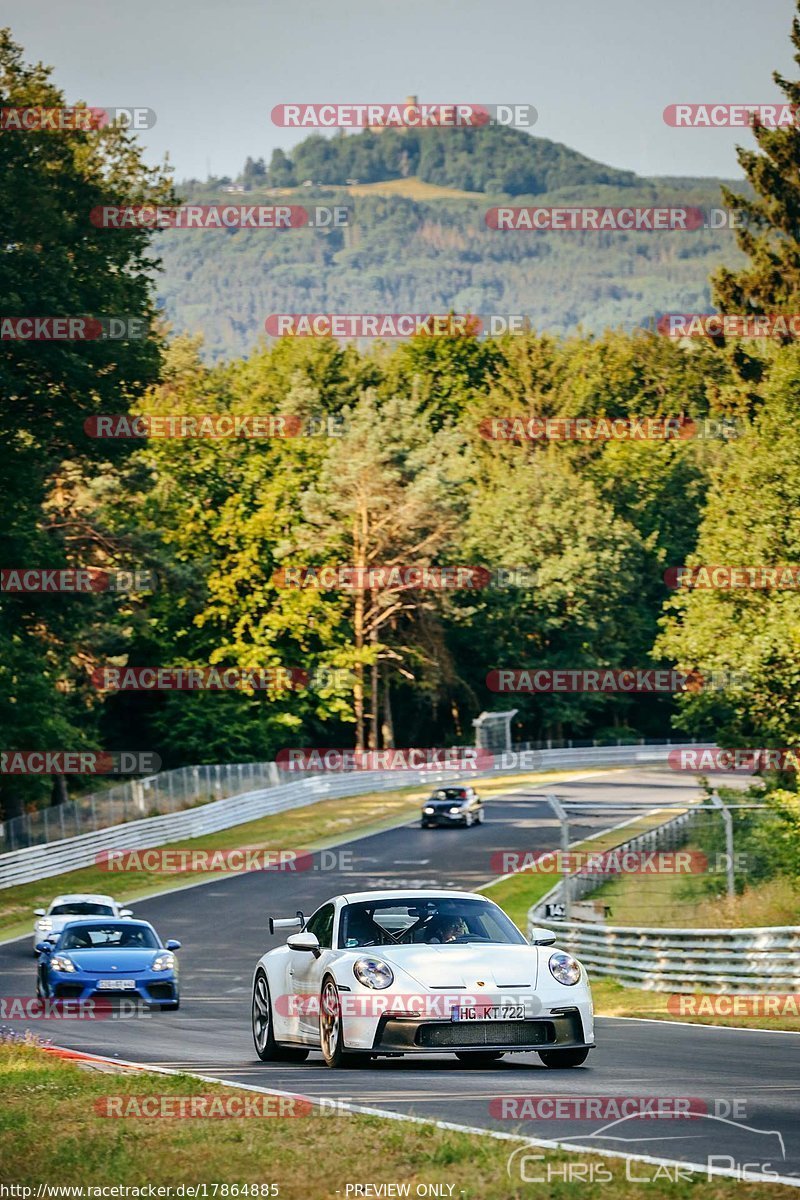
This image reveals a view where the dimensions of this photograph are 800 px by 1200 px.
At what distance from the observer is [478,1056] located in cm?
1281

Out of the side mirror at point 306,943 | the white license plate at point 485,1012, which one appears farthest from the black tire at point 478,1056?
the side mirror at point 306,943

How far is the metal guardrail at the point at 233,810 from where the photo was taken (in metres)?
46.3

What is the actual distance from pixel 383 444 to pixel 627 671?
22.2m

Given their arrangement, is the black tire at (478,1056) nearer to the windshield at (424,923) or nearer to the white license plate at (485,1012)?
the white license plate at (485,1012)

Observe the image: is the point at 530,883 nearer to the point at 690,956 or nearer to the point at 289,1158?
the point at 690,956

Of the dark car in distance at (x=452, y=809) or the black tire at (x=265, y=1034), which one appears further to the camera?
the dark car in distance at (x=452, y=809)

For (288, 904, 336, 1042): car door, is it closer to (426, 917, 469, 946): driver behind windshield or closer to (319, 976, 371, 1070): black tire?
(319, 976, 371, 1070): black tire

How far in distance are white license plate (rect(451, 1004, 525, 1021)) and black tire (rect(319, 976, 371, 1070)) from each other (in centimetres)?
82

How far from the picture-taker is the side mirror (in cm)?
1313

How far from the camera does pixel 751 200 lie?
56031mm

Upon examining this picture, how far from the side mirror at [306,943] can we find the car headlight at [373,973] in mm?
814

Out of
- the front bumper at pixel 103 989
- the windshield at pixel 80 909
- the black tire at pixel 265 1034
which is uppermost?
the black tire at pixel 265 1034

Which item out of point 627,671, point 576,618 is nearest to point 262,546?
point 576,618

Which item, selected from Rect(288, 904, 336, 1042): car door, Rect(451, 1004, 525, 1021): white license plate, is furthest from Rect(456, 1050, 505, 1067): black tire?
Rect(288, 904, 336, 1042): car door
